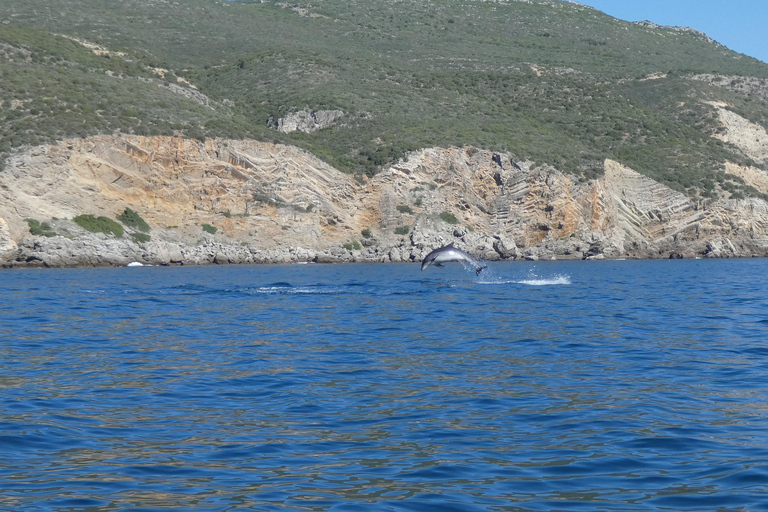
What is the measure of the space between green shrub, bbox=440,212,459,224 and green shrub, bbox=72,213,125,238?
2332 centimetres

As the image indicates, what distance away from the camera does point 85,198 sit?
55219 mm

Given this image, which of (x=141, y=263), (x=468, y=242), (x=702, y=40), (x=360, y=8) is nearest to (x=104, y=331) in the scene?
(x=141, y=263)

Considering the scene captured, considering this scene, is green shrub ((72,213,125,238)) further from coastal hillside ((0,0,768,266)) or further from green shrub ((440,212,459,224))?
green shrub ((440,212,459,224))

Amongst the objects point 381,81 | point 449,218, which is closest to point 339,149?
point 449,218

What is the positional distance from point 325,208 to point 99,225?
1649cm

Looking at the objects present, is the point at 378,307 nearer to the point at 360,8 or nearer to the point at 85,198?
the point at 85,198

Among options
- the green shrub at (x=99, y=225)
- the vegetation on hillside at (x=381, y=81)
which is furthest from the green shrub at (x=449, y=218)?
the green shrub at (x=99, y=225)

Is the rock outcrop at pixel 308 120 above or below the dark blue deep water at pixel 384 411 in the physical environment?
above

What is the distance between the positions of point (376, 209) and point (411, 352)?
167 ft

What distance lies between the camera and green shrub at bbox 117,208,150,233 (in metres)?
55.8

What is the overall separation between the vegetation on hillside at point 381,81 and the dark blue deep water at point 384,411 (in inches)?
1639

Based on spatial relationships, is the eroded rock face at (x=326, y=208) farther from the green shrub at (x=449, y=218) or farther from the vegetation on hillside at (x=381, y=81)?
the vegetation on hillside at (x=381, y=81)

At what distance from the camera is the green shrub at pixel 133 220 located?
55781 mm

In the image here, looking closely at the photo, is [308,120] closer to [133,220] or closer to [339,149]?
[339,149]
